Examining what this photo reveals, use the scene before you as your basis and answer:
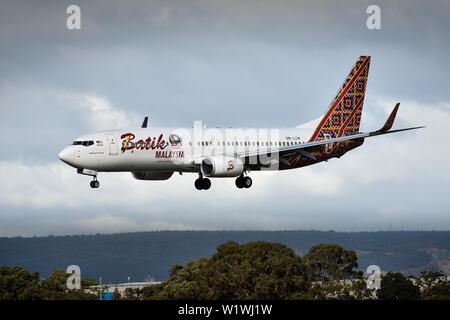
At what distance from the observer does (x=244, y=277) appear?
145875 mm

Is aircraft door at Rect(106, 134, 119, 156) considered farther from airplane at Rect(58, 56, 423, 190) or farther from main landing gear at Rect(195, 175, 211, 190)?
main landing gear at Rect(195, 175, 211, 190)

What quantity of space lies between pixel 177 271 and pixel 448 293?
2079 inches

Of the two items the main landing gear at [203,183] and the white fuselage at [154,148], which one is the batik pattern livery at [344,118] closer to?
the white fuselage at [154,148]

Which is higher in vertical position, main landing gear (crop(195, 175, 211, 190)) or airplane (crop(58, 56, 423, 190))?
airplane (crop(58, 56, 423, 190))

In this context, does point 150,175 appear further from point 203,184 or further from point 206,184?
point 206,184

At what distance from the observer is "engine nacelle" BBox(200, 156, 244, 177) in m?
94.2

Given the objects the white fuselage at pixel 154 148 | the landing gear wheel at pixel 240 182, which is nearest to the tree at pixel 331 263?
the landing gear wheel at pixel 240 182

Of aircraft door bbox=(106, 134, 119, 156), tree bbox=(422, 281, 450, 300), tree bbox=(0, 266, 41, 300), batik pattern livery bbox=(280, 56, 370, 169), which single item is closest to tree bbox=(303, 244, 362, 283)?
tree bbox=(422, 281, 450, 300)

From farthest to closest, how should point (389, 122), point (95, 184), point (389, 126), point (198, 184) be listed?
point (198, 184) → point (389, 126) → point (389, 122) → point (95, 184)

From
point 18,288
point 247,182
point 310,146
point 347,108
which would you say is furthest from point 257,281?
point 310,146

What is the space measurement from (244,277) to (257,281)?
237 centimetres

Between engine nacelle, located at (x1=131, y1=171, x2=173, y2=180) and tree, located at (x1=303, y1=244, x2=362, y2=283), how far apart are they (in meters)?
75.6

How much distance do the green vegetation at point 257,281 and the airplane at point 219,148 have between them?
115 ft
